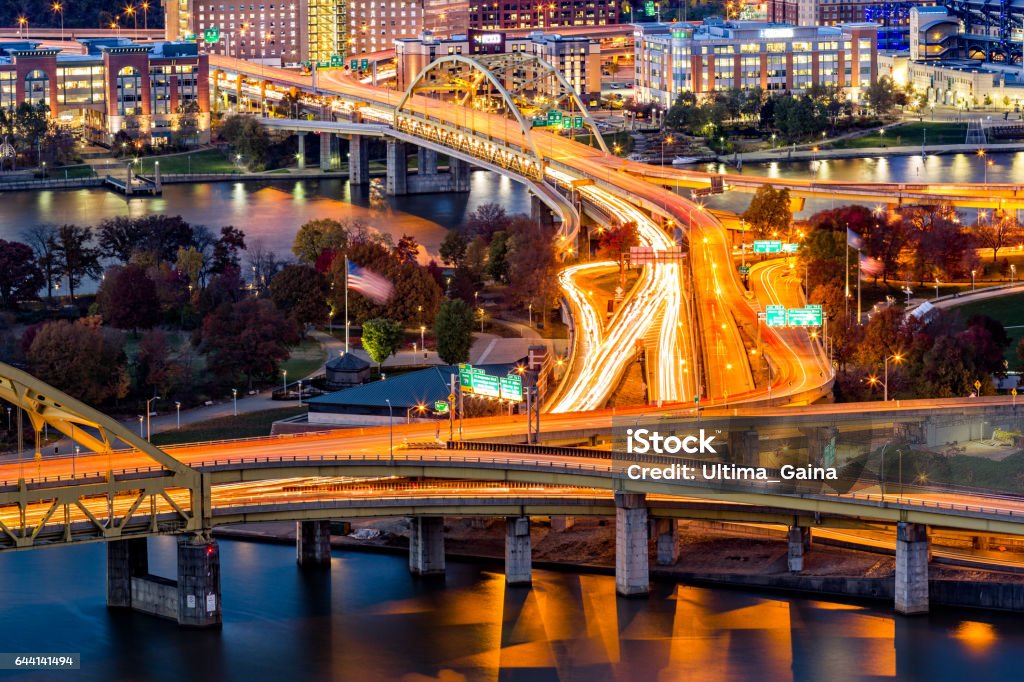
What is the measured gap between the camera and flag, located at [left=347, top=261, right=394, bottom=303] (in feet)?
231

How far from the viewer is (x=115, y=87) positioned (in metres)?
127

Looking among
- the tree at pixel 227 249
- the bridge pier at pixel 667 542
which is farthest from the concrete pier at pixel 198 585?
the tree at pixel 227 249

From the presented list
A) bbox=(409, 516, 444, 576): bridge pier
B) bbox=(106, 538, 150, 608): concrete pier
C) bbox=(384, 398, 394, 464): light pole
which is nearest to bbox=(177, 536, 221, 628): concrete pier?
bbox=(106, 538, 150, 608): concrete pier

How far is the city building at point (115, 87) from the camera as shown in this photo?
417 ft

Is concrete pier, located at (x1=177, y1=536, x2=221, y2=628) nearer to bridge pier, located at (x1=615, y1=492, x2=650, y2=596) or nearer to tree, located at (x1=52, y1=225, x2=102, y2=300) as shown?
bridge pier, located at (x1=615, y1=492, x2=650, y2=596)

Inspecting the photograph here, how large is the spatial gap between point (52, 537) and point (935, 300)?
36.5 m

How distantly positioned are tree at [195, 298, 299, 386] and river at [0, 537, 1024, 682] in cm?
1524

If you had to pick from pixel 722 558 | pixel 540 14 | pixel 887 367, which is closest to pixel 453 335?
pixel 887 367

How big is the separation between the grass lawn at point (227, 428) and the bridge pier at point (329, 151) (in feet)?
202

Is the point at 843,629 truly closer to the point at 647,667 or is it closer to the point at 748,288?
the point at 647,667

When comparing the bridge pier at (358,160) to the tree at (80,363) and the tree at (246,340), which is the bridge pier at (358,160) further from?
the tree at (80,363)

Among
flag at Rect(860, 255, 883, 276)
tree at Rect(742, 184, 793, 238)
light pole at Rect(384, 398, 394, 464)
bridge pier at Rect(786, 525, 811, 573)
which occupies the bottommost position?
bridge pier at Rect(786, 525, 811, 573)

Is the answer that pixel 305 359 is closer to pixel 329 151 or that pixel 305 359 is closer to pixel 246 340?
pixel 246 340

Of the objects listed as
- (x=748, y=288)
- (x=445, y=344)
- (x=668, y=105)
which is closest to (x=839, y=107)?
(x=668, y=105)
